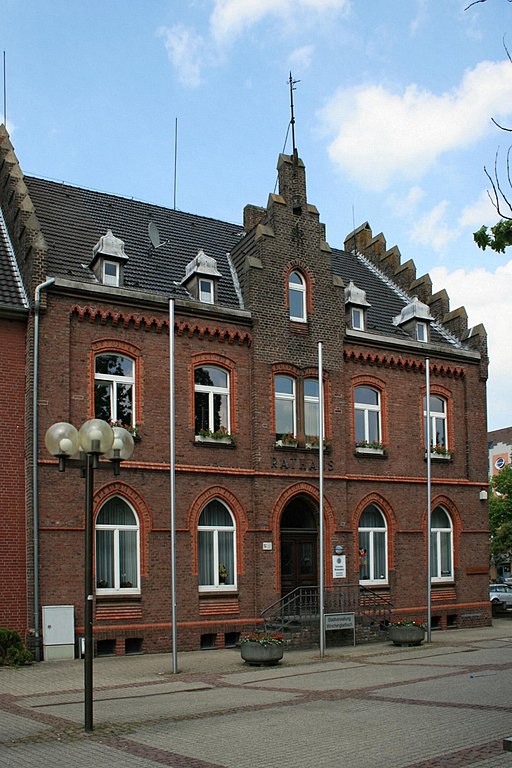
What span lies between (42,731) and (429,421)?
18533 millimetres

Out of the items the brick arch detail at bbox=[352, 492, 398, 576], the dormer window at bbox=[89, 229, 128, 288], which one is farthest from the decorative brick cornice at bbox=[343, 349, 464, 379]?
the dormer window at bbox=[89, 229, 128, 288]

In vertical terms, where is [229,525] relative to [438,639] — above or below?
above

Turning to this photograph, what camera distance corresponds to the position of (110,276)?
23.2 metres

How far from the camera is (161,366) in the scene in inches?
902

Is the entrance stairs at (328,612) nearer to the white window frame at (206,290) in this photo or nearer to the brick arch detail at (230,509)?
the brick arch detail at (230,509)

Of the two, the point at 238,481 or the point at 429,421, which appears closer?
the point at 238,481

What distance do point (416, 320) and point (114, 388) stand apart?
11657mm

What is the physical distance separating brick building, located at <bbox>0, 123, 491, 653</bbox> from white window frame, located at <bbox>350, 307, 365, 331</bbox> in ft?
0.25

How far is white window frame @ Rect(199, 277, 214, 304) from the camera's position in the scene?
24.4 m

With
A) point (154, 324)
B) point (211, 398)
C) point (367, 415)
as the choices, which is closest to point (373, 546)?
point (367, 415)

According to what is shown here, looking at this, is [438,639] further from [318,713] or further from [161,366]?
[318,713]

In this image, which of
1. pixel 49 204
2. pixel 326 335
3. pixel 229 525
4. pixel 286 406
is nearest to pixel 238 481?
pixel 229 525

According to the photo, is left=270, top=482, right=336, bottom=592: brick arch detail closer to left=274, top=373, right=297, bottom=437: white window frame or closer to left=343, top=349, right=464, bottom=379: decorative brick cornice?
left=274, top=373, right=297, bottom=437: white window frame

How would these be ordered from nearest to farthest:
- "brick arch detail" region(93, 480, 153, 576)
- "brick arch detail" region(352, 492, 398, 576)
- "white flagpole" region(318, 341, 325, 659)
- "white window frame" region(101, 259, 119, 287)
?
"brick arch detail" region(93, 480, 153, 576) → "white flagpole" region(318, 341, 325, 659) → "white window frame" region(101, 259, 119, 287) → "brick arch detail" region(352, 492, 398, 576)
